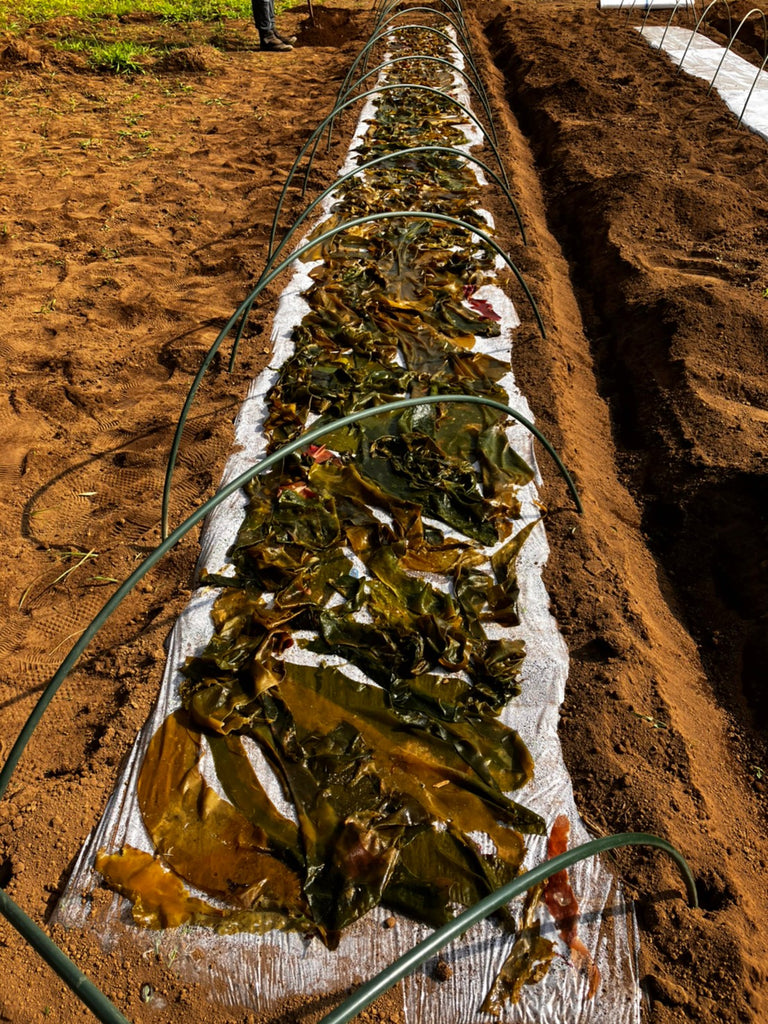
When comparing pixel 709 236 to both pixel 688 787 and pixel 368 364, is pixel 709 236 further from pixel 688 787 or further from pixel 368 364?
pixel 688 787

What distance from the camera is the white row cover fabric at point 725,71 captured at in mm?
7625

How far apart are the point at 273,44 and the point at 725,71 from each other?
665cm

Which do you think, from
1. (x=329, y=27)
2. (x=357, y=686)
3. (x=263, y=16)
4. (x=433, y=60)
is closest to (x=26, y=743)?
(x=357, y=686)

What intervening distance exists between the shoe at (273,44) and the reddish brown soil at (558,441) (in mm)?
3010

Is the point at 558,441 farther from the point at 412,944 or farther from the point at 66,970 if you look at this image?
the point at 66,970

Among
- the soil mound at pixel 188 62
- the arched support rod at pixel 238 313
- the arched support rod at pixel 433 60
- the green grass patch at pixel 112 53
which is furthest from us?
the soil mound at pixel 188 62

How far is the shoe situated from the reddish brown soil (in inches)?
119

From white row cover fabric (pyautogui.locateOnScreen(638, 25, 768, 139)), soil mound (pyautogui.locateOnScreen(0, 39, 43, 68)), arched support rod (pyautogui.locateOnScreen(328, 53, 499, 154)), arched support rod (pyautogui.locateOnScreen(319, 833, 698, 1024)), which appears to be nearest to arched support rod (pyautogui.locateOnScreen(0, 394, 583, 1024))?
arched support rod (pyautogui.locateOnScreen(319, 833, 698, 1024))

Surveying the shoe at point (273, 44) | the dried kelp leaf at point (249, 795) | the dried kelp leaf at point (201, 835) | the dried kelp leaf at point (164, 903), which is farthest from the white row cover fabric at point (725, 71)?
the dried kelp leaf at point (164, 903)

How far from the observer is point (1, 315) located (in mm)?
5043

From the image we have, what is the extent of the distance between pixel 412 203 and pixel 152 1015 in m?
6.23

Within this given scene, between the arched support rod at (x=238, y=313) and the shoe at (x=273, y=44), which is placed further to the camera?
the shoe at (x=273, y=44)

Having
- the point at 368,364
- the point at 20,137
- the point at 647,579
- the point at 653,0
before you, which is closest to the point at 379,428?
the point at 368,364

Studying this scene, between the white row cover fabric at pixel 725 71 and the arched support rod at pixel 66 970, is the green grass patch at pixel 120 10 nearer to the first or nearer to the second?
the white row cover fabric at pixel 725 71
